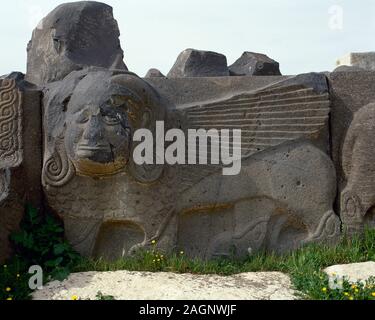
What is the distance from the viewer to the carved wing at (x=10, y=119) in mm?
4574

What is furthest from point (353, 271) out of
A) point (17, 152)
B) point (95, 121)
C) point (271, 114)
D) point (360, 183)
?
point (17, 152)

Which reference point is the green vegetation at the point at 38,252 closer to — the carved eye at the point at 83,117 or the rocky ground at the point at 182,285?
the rocky ground at the point at 182,285

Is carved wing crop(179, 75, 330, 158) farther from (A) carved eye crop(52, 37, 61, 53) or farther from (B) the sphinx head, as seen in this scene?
(A) carved eye crop(52, 37, 61, 53)

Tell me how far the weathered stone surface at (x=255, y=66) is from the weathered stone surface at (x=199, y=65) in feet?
1.00

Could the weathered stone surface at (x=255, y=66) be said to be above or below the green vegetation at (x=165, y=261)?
Result: above

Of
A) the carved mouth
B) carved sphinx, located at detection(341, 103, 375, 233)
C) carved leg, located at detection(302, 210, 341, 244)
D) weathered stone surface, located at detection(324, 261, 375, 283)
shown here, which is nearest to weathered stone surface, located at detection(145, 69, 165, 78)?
the carved mouth

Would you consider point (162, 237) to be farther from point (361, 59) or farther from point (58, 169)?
point (361, 59)

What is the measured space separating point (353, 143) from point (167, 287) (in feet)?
6.48

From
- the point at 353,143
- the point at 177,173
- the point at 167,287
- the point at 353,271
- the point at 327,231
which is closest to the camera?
the point at 167,287

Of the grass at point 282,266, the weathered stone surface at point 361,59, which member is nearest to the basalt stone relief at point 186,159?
the grass at point 282,266

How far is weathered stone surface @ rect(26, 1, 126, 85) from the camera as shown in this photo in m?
5.03

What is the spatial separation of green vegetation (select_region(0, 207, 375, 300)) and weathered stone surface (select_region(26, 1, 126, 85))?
4.16 feet

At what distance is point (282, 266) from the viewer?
4.55 m

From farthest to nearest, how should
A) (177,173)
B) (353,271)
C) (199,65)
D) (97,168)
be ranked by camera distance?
(199,65) → (177,173) → (97,168) → (353,271)
